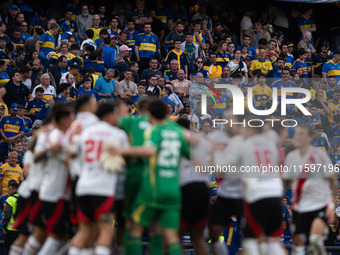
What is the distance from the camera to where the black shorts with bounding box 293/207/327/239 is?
424 inches

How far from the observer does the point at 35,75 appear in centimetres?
1878

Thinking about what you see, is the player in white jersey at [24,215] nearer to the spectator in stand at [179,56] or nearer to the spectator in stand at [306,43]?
the spectator in stand at [179,56]

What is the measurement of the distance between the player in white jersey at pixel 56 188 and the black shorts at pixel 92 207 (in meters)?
0.63

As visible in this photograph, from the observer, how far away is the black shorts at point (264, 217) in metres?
9.77

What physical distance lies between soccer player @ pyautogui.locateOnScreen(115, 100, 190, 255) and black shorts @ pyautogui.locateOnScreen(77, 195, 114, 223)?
428mm

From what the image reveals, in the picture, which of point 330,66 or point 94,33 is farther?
point 330,66

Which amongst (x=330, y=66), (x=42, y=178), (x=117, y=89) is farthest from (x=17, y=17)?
(x=42, y=178)

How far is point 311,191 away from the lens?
10758 millimetres

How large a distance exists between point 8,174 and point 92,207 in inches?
305

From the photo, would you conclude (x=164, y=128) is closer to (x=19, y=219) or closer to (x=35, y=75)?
(x=19, y=219)

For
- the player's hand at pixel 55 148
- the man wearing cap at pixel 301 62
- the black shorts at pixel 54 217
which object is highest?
the man wearing cap at pixel 301 62

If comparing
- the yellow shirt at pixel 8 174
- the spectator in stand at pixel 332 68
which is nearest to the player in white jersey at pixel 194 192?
the yellow shirt at pixel 8 174

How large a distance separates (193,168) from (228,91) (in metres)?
9.71

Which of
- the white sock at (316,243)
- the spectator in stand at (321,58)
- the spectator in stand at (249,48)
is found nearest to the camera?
the white sock at (316,243)
